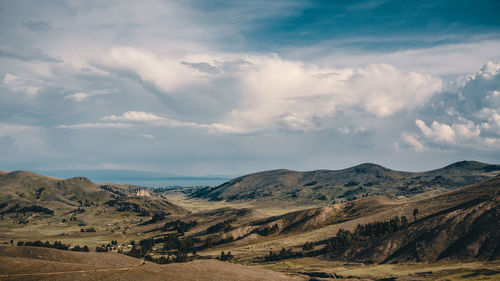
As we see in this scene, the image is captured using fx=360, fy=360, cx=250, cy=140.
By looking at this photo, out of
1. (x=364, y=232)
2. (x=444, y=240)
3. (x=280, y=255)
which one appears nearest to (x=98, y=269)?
(x=280, y=255)

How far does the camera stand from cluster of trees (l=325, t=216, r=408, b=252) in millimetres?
156125

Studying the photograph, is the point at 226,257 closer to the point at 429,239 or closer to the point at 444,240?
the point at 429,239

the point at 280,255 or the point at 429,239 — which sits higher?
the point at 429,239

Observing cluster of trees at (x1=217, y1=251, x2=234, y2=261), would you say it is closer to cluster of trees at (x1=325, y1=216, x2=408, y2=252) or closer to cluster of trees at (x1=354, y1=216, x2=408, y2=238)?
cluster of trees at (x1=325, y1=216, x2=408, y2=252)

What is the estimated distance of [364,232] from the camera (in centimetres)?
17025

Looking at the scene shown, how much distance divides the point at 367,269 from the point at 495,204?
60910 millimetres

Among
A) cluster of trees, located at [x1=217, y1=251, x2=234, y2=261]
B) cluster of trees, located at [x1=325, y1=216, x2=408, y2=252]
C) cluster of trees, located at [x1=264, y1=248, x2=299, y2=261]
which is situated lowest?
cluster of trees, located at [x1=217, y1=251, x2=234, y2=261]

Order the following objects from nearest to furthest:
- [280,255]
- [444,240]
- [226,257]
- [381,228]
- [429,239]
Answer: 1. [444,240]
2. [429,239]
3. [280,255]
4. [226,257]
5. [381,228]

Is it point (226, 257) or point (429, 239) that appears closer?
point (429, 239)

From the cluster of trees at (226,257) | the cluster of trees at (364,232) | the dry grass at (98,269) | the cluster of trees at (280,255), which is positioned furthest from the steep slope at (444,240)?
the cluster of trees at (226,257)

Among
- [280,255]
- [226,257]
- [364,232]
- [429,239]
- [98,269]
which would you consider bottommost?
[226,257]

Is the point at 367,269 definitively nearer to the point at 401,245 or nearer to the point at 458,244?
the point at 401,245

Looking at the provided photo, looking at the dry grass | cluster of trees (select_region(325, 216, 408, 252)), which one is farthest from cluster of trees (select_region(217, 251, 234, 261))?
the dry grass

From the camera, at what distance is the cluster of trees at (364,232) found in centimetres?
15612
